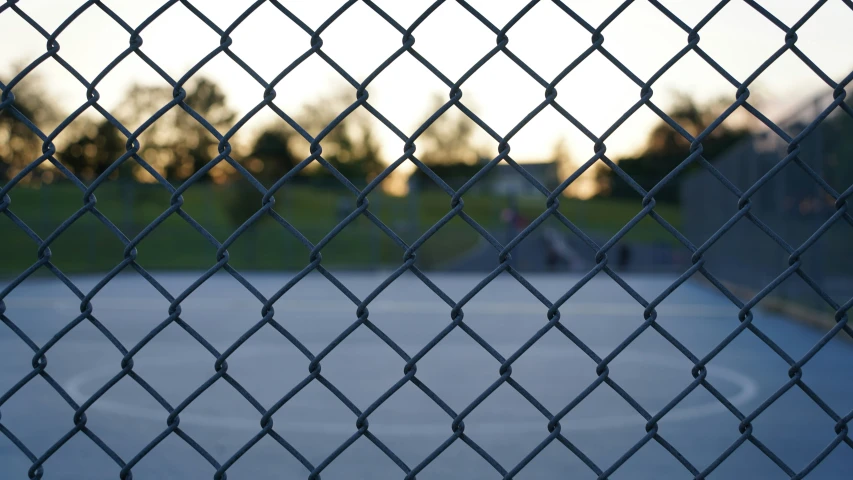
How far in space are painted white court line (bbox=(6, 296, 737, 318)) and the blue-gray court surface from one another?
10.7 inches

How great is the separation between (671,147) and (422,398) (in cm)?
3669

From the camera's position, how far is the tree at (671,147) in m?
24.5

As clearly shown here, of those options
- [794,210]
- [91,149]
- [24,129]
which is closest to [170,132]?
[91,149]

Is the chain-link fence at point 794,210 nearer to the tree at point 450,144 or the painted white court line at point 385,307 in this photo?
the painted white court line at point 385,307

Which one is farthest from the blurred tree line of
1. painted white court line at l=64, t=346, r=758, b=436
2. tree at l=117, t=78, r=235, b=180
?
painted white court line at l=64, t=346, r=758, b=436

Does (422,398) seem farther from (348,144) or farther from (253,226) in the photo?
(348,144)

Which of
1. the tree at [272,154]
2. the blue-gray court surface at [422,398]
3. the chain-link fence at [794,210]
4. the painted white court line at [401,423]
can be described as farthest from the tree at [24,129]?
the chain-link fence at [794,210]

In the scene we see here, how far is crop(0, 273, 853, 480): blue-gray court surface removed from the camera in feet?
12.4

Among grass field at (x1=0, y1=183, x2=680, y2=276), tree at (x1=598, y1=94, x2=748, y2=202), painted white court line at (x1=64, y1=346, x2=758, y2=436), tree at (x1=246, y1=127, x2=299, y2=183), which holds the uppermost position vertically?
tree at (x1=598, y1=94, x2=748, y2=202)

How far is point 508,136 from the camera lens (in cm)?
121

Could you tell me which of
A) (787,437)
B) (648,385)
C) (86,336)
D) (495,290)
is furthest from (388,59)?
(495,290)

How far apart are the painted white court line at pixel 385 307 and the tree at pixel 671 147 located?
11448mm

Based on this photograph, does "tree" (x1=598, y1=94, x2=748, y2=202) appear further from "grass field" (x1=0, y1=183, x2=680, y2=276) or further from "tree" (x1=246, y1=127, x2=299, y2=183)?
"tree" (x1=246, y1=127, x2=299, y2=183)

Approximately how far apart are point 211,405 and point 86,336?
4105mm
